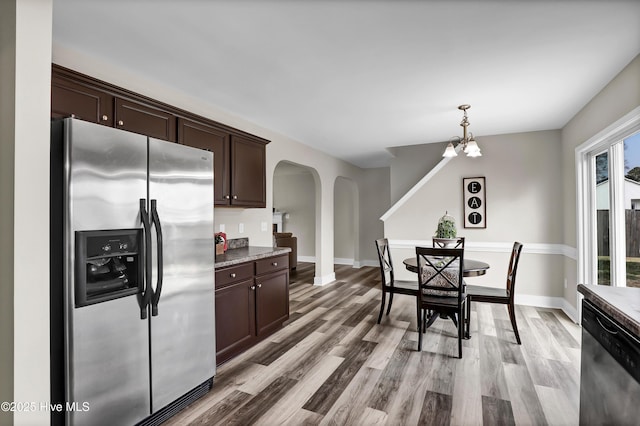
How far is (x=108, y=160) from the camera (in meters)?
1.71

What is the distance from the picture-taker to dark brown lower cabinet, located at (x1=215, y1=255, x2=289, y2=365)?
2.65m

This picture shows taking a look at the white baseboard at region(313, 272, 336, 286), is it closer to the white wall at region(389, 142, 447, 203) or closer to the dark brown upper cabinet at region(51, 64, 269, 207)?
the white wall at region(389, 142, 447, 203)

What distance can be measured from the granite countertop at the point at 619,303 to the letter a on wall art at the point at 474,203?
11.0ft

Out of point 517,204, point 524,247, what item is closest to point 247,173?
point 517,204

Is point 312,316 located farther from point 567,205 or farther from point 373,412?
point 567,205

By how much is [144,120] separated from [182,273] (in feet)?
4.27

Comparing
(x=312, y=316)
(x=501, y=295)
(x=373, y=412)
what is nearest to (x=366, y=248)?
(x=312, y=316)

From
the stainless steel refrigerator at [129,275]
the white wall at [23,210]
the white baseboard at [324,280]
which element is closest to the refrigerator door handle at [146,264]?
the stainless steel refrigerator at [129,275]

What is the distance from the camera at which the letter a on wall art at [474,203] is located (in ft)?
15.7

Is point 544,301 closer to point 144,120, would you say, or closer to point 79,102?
point 144,120

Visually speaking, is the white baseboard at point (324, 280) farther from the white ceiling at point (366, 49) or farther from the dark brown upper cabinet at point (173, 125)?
the white ceiling at point (366, 49)

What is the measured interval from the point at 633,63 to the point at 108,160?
377 cm

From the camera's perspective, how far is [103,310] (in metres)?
1.67

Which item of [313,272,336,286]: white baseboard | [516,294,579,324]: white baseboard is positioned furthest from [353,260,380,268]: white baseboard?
[516,294,579,324]: white baseboard
